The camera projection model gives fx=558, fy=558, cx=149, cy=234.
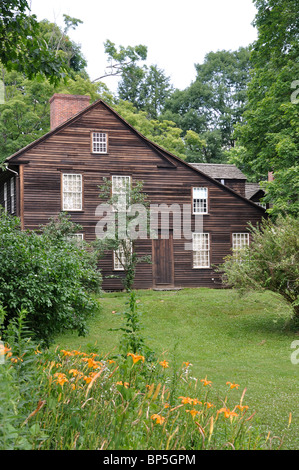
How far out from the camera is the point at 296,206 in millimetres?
24016

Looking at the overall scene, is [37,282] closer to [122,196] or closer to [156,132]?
[122,196]

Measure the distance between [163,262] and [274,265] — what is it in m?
12.6

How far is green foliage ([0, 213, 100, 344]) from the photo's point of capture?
9172 millimetres

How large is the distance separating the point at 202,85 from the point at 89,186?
32.5m

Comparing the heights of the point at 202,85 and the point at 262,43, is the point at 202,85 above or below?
above

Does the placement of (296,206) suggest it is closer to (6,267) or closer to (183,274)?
(183,274)

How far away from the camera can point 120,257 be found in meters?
28.0

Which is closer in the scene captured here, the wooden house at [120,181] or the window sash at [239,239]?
the wooden house at [120,181]

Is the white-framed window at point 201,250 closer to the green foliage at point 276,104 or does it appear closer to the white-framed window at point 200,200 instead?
the white-framed window at point 200,200

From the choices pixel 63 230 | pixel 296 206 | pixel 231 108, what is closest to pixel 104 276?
pixel 63 230

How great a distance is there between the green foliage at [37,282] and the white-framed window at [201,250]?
65.9ft

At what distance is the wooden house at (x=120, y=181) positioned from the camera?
89.8ft

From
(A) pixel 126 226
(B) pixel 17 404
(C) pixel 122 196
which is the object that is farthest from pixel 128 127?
(B) pixel 17 404

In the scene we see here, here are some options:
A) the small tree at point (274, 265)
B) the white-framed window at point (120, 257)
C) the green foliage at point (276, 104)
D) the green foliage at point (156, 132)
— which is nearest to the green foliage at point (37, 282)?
the small tree at point (274, 265)
